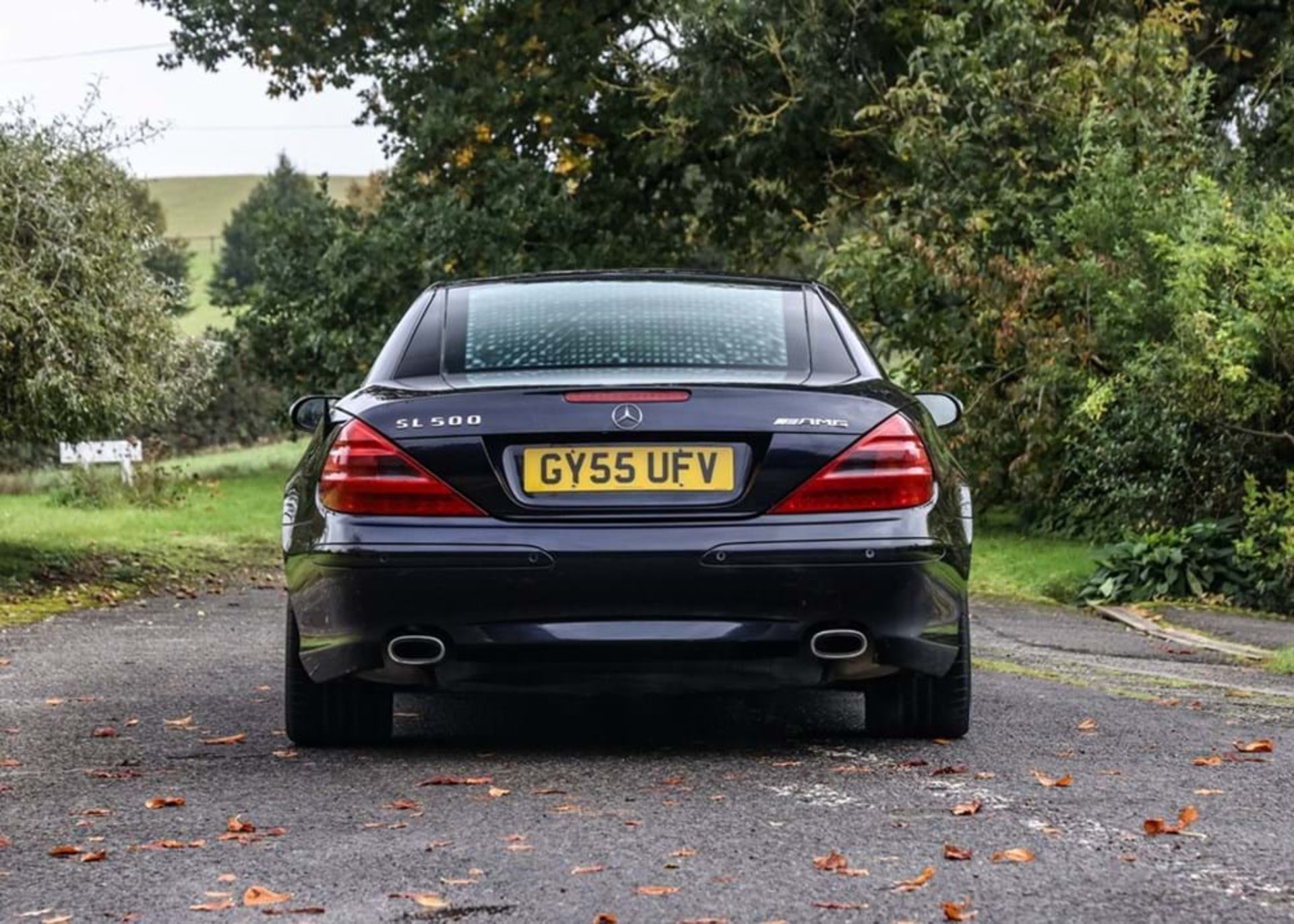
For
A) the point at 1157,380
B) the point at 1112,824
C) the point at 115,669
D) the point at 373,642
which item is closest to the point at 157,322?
the point at 115,669

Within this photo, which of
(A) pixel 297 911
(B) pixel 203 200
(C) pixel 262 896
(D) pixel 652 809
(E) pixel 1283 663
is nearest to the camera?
(A) pixel 297 911

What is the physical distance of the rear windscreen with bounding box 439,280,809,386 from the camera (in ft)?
20.6

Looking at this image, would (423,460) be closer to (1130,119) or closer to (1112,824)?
(1112,824)

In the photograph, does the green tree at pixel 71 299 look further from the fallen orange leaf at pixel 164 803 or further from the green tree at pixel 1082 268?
the fallen orange leaf at pixel 164 803

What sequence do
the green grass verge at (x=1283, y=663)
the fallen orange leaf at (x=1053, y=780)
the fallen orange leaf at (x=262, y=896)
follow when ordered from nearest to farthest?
the fallen orange leaf at (x=262, y=896) → the fallen orange leaf at (x=1053, y=780) → the green grass verge at (x=1283, y=663)

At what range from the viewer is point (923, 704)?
6.59 m

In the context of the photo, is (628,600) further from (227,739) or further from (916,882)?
(227,739)

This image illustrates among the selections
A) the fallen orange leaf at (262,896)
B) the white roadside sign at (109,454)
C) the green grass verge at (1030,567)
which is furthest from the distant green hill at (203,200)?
the fallen orange leaf at (262,896)

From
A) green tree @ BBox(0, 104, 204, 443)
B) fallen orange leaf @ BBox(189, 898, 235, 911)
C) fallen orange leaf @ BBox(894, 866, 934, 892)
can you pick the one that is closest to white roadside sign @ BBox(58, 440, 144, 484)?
green tree @ BBox(0, 104, 204, 443)

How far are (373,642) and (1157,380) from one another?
32.0 feet

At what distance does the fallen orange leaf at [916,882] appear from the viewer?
438 centimetres

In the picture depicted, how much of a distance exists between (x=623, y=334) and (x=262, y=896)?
8.69 feet

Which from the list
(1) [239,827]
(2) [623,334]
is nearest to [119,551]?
(2) [623,334]

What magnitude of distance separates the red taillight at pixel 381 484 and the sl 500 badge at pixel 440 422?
8 cm
